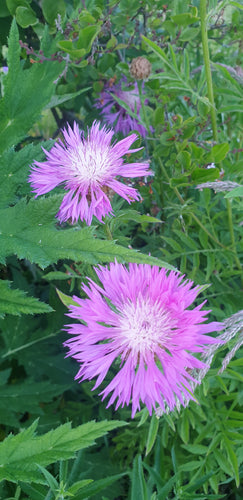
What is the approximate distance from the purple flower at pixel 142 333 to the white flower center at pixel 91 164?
0.34 feet

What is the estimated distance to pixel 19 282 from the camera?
82 cm

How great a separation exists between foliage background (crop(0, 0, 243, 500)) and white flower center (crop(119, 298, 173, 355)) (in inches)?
2.3

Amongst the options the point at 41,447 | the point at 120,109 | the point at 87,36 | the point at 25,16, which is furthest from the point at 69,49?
the point at 41,447

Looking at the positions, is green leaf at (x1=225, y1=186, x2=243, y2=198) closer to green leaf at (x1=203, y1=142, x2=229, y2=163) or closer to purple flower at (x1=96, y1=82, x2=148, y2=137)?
green leaf at (x1=203, y1=142, x2=229, y2=163)

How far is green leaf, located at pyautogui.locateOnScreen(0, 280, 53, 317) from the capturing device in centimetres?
45

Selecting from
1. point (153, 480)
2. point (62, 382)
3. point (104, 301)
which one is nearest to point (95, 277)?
point (104, 301)

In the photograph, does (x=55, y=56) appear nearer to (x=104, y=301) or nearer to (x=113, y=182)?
(x=113, y=182)

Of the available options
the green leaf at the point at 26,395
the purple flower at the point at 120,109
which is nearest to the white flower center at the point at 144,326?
the green leaf at the point at 26,395

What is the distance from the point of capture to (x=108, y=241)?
1.36ft

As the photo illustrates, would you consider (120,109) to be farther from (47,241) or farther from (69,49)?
(47,241)

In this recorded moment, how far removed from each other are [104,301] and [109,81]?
44cm

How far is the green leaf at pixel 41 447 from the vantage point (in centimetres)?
44

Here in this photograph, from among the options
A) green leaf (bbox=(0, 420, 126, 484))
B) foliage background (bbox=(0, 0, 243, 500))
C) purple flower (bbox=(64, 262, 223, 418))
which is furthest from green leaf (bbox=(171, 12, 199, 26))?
green leaf (bbox=(0, 420, 126, 484))

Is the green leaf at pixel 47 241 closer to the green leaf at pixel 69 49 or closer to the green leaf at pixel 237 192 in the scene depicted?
the green leaf at pixel 237 192
